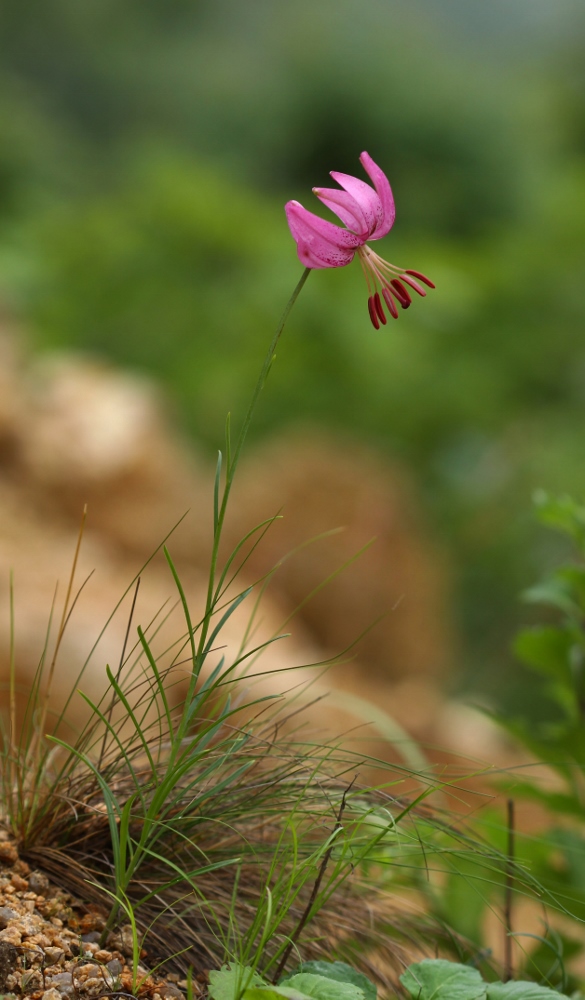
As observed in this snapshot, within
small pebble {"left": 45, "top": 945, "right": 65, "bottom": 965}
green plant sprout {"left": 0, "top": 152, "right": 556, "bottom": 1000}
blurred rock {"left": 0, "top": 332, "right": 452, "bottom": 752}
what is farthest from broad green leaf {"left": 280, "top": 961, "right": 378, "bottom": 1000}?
blurred rock {"left": 0, "top": 332, "right": 452, "bottom": 752}

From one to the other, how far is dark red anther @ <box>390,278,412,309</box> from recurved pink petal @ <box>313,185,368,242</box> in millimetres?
38

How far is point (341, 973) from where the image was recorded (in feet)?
1.47

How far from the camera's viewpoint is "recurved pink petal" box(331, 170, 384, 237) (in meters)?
0.45

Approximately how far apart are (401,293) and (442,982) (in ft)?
1.11

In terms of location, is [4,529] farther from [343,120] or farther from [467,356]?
[343,120]

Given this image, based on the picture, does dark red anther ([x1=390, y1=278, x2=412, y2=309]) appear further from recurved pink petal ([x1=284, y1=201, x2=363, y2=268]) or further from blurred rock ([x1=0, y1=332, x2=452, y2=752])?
blurred rock ([x1=0, y1=332, x2=452, y2=752])

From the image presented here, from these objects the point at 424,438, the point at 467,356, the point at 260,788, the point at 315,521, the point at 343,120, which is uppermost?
the point at 343,120

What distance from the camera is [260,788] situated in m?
0.53

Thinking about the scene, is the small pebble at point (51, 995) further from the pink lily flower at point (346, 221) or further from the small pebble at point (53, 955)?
the pink lily flower at point (346, 221)

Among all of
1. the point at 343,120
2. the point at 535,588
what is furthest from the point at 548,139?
the point at 535,588

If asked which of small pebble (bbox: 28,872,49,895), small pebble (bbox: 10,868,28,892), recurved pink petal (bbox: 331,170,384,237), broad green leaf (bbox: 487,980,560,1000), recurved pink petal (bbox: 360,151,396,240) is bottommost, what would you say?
small pebble (bbox: 10,868,28,892)

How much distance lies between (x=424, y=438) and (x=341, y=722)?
1410 millimetres

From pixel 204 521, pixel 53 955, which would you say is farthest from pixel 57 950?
pixel 204 521

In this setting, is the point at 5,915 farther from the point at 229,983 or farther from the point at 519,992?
the point at 519,992
